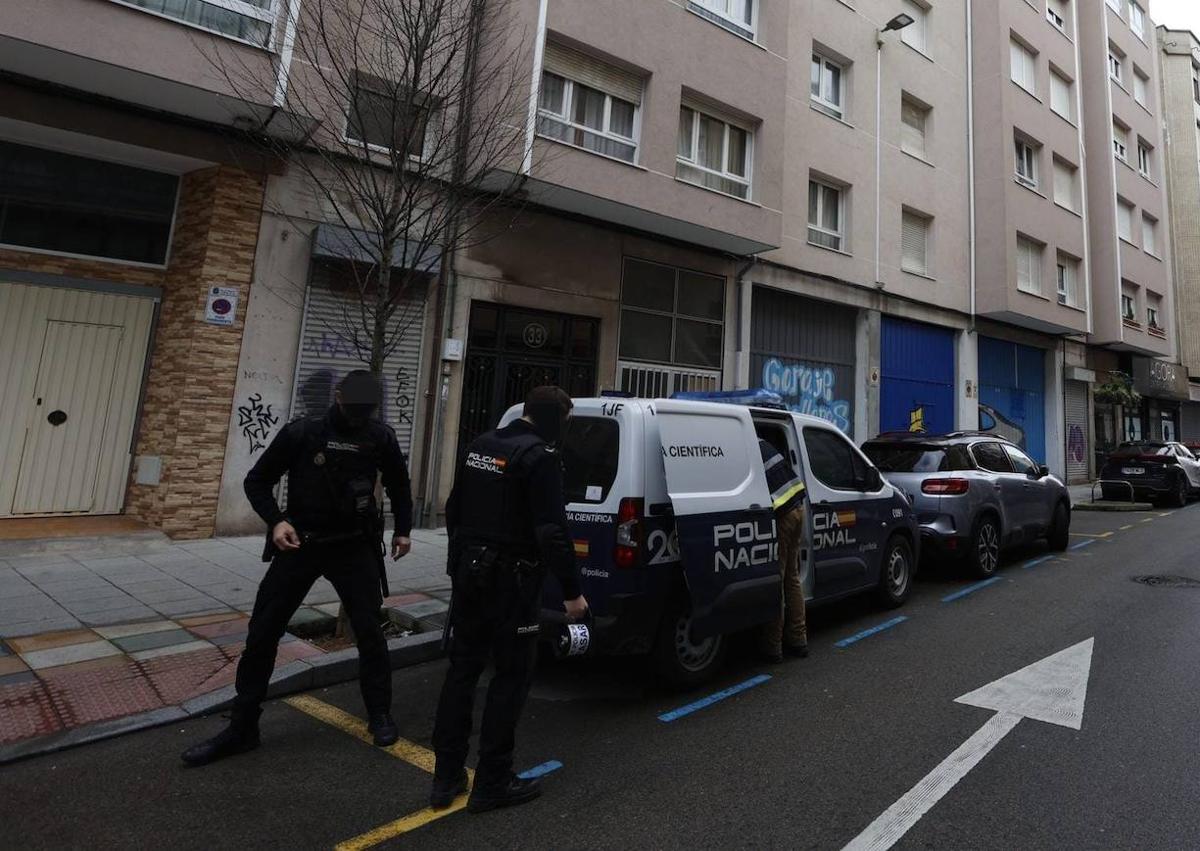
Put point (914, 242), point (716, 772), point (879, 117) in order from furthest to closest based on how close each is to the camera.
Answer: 1. point (914, 242)
2. point (879, 117)
3. point (716, 772)

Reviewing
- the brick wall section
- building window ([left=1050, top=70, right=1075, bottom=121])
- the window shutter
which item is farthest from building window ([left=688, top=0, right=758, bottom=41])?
building window ([left=1050, top=70, right=1075, bottom=121])

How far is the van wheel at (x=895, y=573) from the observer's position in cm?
638

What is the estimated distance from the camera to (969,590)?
7367 mm

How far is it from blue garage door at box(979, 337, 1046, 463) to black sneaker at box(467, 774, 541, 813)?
1964cm

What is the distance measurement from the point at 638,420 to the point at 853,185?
13.7 m

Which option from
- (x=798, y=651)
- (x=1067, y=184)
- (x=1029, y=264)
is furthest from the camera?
(x=1067, y=184)

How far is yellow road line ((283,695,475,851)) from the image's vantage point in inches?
108

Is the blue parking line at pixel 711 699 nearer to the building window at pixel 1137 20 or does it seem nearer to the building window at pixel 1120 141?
the building window at pixel 1120 141

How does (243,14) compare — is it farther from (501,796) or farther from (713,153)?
(501,796)

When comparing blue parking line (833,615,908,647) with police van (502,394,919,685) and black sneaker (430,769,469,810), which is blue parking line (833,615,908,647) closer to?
police van (502,394,919,685)

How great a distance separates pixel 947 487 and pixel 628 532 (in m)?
5.25

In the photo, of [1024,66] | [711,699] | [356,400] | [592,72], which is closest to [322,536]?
[356,400]

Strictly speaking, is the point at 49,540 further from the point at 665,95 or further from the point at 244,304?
the point at 665,95

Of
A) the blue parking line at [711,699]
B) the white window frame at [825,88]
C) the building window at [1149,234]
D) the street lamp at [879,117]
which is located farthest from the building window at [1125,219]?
the blue parking line at [711,699]
